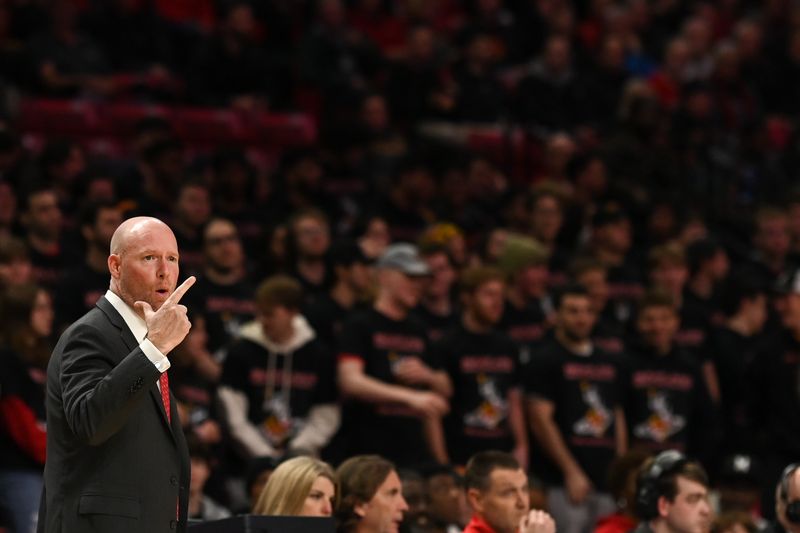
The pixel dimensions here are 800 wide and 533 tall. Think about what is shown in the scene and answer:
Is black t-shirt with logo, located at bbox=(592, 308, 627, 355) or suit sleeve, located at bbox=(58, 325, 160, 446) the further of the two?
black t-shirt with logo, located at bbox=(592, 308, 627, 355)

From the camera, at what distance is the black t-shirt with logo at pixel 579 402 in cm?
895

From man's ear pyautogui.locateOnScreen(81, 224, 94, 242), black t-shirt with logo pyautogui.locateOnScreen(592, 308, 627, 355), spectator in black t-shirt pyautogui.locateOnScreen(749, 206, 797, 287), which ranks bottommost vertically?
black t-shirt with logo pyautogui.locateOnScreen(592, 308, 627, 355)

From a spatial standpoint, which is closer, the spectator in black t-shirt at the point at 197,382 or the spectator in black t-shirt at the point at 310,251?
the spectator in black t-shirt at the point at 197,382

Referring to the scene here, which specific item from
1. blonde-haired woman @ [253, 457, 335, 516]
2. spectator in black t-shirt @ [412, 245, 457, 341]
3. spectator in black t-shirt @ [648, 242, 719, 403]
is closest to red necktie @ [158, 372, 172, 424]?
blonde-haired woman @ [253, 457, 335, 516]

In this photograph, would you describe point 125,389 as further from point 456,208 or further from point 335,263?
point 456,208

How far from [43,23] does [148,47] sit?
103 cm

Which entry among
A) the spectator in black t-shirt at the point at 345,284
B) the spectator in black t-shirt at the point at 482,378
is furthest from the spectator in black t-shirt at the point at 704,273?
the spectator in black t-shirt at the point at 345,284

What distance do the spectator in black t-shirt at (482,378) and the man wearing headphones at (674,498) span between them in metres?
1.90

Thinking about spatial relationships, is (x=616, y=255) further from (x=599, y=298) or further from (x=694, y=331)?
(x=599, y=298)

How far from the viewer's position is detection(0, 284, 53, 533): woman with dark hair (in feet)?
24.4

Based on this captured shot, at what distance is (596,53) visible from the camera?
1596 centimetres

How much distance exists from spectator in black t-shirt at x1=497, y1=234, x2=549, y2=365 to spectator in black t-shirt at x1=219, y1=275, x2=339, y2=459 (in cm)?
189

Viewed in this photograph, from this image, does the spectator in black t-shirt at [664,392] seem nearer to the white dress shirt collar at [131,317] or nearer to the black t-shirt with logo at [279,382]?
the black t-shirt with logo at [279,382]

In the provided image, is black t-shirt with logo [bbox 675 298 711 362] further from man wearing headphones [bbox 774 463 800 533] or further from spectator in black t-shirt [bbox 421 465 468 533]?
man wearing headphones [bbox 774 463 800 533]
